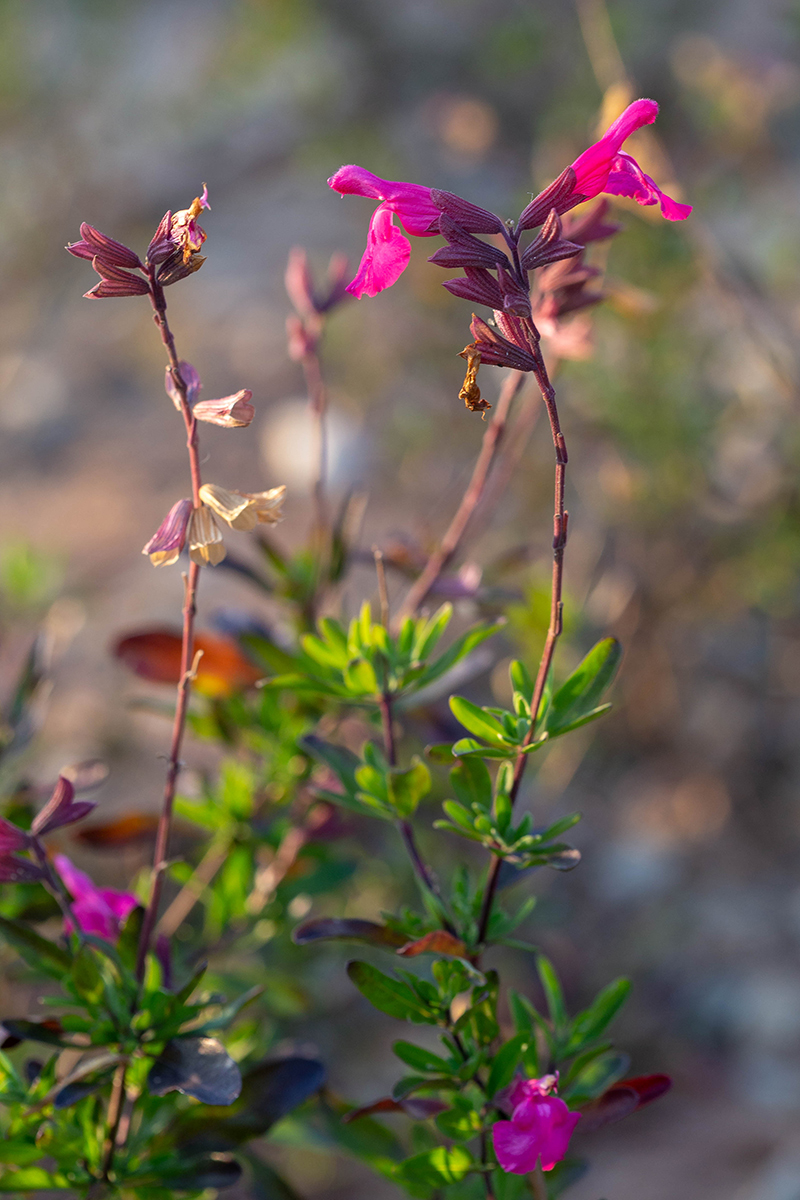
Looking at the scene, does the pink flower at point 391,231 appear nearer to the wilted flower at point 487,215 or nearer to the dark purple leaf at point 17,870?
the wilted flower at point 487,215

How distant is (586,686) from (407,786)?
0.50 feet

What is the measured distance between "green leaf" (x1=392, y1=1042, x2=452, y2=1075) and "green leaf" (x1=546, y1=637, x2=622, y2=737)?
0.25 m

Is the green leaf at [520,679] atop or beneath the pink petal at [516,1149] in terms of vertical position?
atop

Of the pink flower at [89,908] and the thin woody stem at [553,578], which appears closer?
the thin woody stem at [553,578]

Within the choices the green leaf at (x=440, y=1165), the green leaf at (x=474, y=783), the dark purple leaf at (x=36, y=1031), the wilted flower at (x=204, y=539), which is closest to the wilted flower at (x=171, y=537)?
the wilted flower at (x=204, y=539)

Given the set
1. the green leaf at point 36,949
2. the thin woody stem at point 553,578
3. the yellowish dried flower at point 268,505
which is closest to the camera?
the thin woody stem at point 553,578

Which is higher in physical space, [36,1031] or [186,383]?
[186,383]

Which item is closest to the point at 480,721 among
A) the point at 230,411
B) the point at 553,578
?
the point at 553,578

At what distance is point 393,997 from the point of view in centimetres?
70

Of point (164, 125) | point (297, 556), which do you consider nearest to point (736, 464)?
point (297, 556)

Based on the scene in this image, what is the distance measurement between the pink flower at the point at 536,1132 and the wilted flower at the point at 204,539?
39 cm

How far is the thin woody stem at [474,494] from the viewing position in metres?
0.84

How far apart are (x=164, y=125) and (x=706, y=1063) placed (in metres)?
5.93

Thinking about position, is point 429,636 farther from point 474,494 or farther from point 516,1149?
point 516,1149
